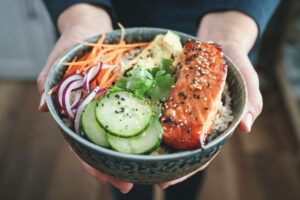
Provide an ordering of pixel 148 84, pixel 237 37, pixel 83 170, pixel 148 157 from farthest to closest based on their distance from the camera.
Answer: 1. pixel 83 170
2. pixel 237 37
3. pixel 148 84
4. pixel 148 157

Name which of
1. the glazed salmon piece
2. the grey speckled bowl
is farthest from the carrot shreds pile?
the glazed salmon piece

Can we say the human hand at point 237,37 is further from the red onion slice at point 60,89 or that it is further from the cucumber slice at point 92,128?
the red onion slice at point 60,89

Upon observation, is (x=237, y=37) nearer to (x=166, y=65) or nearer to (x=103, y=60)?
(x=166, y=65)

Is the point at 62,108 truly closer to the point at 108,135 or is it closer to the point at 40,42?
the point at 108,135

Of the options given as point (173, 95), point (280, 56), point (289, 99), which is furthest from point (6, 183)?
point (280, 56)

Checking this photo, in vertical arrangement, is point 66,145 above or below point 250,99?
below

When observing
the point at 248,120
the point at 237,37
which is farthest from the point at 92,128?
the point at 237,37

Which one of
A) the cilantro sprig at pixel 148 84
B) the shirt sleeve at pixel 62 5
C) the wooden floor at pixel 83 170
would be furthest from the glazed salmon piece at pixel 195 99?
the wooden floor at pixel 83 170
